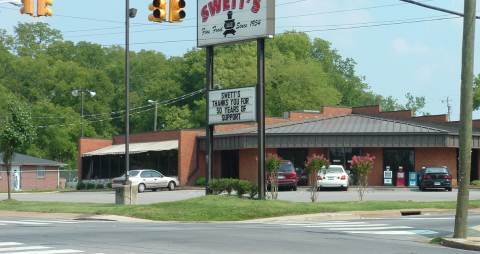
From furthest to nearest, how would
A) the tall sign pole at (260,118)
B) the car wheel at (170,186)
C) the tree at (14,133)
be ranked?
the car wheel at (170,186), the tree at (14,133), the tall sign pole at (260,118)

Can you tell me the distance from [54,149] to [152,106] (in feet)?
44.7

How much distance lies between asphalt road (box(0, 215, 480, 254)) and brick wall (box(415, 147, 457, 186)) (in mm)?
25629

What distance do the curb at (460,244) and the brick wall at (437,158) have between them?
29.6 meters

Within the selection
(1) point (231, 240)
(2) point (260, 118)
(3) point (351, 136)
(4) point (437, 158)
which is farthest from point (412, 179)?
(1) point (231, 240)

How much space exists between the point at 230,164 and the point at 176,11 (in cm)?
3040

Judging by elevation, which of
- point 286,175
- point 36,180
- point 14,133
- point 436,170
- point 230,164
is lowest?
point 36,180

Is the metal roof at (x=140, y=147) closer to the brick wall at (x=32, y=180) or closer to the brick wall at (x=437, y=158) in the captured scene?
the brick wall at (x=32, y=180)

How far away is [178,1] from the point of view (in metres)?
17.5

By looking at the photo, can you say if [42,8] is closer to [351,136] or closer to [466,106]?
[466,106]

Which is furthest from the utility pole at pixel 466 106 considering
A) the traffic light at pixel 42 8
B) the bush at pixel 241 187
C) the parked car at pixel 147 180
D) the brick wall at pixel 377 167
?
the brick wall at pixel 377 167

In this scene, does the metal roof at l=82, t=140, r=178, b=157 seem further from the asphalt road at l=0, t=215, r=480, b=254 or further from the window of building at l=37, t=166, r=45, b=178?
the asphalt road at l=0, t=215, r=480, b=254

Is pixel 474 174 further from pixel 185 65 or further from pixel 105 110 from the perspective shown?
pixel 105 110

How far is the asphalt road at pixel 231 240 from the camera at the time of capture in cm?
1191

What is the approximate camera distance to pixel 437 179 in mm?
36688
